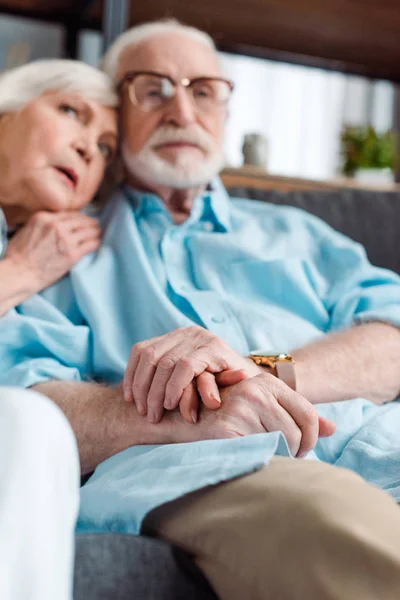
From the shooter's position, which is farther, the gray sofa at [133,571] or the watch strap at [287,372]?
the watch strap at [287,372]

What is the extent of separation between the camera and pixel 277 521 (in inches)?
24.5

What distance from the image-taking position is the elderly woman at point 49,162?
1277mm

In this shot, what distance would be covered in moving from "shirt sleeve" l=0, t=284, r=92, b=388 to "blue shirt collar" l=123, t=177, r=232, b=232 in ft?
1.17

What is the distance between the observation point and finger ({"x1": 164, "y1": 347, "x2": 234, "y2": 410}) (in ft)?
2.89

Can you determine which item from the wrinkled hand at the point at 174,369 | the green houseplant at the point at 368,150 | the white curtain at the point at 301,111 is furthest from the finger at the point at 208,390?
the white curtain at the point at 301,111

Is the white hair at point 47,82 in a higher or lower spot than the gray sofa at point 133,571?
higher

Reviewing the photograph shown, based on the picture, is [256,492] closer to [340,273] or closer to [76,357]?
[76,357]

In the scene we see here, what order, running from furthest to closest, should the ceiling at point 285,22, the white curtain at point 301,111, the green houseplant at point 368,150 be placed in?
the white curtain at point 301,111 → the ceiling at point 285,22 → the green houseplant at point 368,150

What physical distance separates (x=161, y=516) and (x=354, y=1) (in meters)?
2.68

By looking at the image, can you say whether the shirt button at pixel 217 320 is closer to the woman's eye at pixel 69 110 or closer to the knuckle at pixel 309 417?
the knuckle at pixel 309 417

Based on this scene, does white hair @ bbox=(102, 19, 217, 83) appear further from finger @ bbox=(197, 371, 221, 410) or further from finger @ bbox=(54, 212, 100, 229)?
finger @ bbox=(197, 371, 221, 410)

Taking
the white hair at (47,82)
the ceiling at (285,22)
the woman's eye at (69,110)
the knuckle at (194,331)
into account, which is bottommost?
the knuckle at (194,331)

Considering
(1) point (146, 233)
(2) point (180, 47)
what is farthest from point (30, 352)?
(2) point (180, 47)

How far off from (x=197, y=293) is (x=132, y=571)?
26.6 inches
